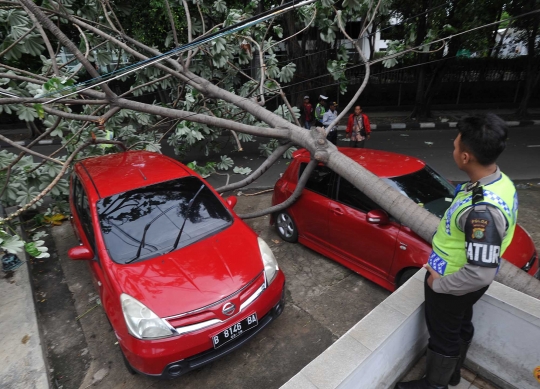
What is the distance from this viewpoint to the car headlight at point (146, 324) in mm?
2668

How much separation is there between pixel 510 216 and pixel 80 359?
384 centimetres

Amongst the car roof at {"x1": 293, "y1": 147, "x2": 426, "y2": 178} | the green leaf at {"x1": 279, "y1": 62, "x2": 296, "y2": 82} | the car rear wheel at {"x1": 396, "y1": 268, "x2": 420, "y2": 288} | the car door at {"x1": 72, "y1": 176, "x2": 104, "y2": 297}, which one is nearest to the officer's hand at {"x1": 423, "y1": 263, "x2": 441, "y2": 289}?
the car rear wheel at {"x1": 396, "y1": 268, "x2": 420, "y2": 288}

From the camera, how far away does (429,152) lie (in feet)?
32.2

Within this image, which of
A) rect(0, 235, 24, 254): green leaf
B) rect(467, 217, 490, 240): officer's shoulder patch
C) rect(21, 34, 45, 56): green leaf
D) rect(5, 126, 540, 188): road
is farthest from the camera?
rect(5, 126, 540, 188): road

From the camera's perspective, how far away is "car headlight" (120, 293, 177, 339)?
8.75 ft

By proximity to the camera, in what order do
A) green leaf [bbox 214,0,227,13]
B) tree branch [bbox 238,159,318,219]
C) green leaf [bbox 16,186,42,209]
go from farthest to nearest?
green leaf [bbox 214,0,227,13] → green leaf [bbox 16,186,42,209] → tree branch [bbox 238,159,318,219]

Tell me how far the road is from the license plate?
4.86m

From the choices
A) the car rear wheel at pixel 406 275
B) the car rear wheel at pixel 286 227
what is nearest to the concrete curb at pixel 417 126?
the car rear wheel at pixel 286 227

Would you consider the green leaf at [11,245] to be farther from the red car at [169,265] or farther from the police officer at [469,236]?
the police officer at [469,236]

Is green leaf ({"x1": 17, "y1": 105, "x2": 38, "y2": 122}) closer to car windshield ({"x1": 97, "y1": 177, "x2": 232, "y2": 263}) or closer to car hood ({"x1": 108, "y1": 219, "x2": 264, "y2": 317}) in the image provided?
car windshield ({"x1": 97, "y1": 177, "x2": 232, "y2": 263})

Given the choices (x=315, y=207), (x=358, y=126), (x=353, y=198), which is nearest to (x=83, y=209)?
(x=315, y=207)

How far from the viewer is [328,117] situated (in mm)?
8883

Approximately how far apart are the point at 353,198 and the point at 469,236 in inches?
94.9

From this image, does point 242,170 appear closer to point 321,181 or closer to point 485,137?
point 321,181
